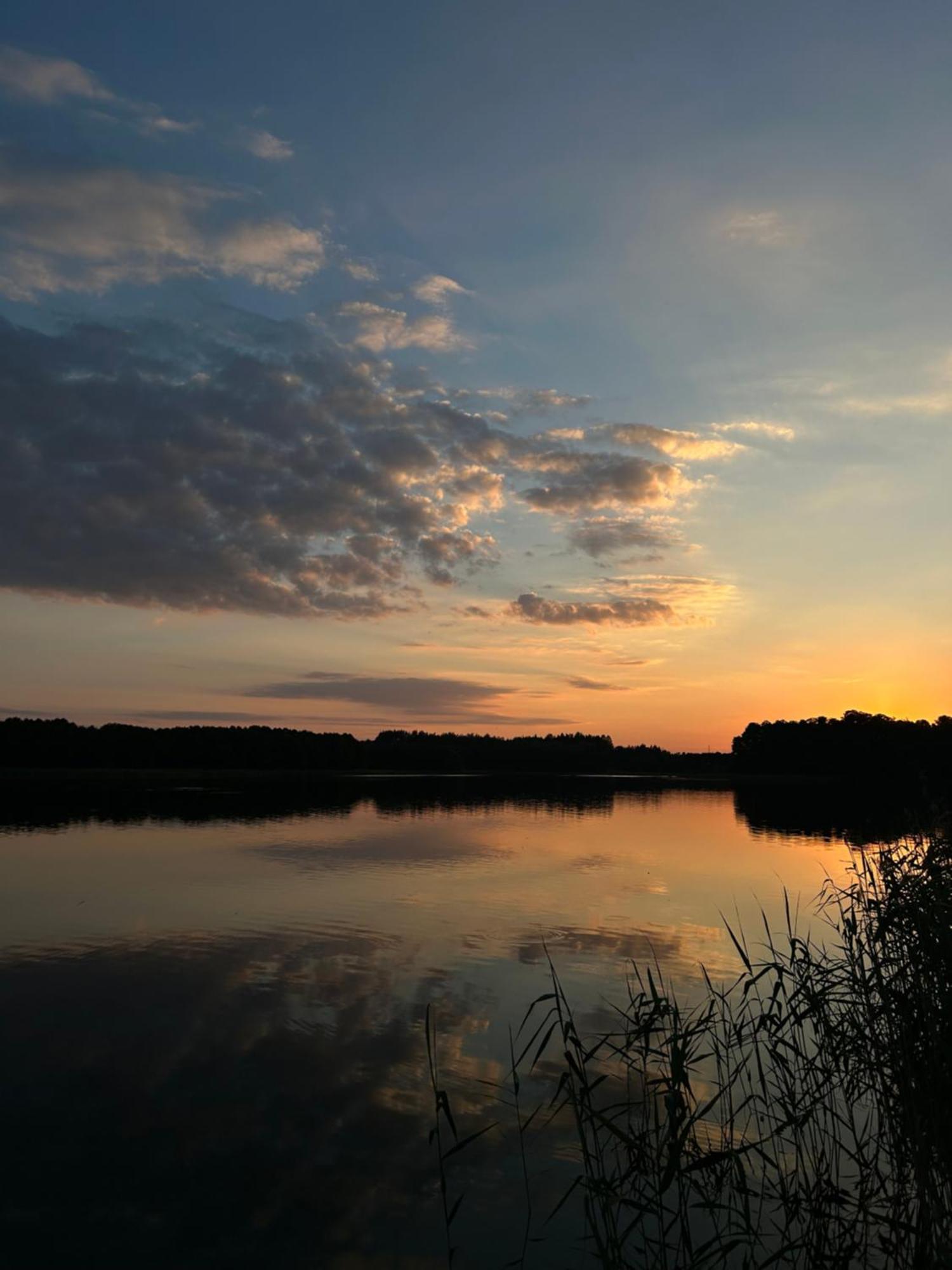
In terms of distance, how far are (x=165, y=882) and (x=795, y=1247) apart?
2206cm

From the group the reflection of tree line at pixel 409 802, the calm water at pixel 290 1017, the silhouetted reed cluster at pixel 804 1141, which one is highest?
the silhouetted reed cluster at pixel 804 1141

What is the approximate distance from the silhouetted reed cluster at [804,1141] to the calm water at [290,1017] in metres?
1.06

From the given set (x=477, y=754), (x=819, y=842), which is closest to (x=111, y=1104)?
(x=819, y=842)

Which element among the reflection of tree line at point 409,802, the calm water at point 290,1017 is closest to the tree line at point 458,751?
the reflection of tree line at point 409,802

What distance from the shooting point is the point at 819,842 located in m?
40.0

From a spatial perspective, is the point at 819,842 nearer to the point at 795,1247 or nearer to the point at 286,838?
the point at 286,838

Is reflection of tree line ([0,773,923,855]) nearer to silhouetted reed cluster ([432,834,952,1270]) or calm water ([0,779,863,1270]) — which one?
calm water ([0,779,863,1270])

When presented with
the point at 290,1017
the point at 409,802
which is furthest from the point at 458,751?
the point at 290,1017

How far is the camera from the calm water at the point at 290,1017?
7.69 m

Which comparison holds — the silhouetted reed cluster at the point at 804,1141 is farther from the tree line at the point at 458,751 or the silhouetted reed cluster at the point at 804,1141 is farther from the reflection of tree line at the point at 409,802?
the tree line at the point at 458,751

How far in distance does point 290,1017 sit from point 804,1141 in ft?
24.2

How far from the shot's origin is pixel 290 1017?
1319cm

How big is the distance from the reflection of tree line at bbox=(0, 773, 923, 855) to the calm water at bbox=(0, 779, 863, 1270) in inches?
359

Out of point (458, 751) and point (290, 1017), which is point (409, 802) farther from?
point (458, 751)
